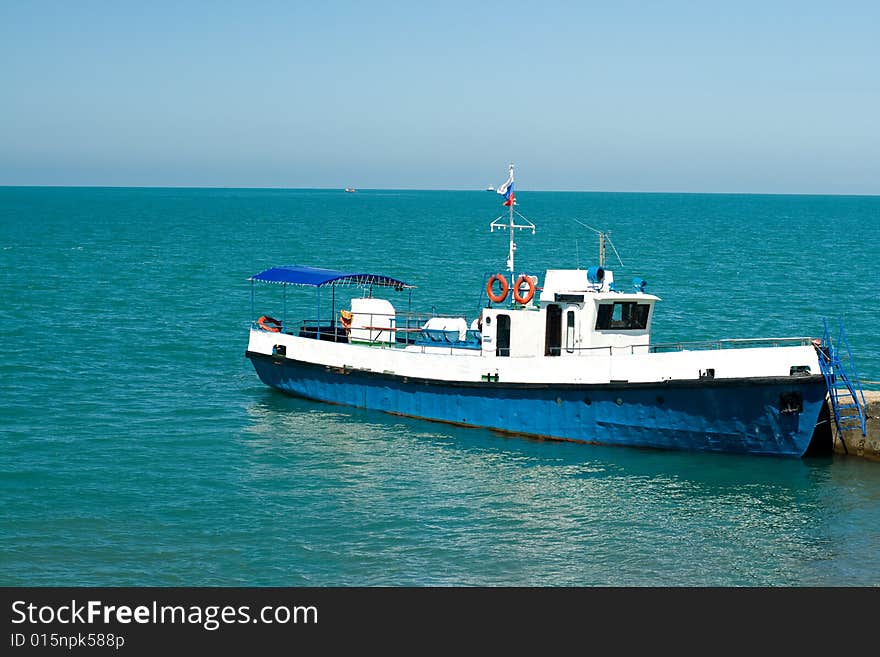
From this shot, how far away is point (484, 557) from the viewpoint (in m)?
21.7

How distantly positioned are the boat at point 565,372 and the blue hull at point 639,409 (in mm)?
32

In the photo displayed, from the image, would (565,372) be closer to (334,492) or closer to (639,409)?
(639,409)

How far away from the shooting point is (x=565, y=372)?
3045cm

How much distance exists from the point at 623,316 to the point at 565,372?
2.80 meters

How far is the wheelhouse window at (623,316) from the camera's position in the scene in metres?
31.6

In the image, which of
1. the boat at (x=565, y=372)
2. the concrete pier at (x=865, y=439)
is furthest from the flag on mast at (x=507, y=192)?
the concrete pier at (x=865, y=439)

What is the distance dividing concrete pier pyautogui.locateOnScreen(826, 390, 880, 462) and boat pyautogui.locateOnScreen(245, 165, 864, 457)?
1.25 metres

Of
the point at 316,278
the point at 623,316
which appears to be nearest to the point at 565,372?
the point at 623,316

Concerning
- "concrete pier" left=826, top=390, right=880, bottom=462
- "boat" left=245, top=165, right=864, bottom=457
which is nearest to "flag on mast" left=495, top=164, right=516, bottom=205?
"boat" left=245, top=165, right=864, bottom=457

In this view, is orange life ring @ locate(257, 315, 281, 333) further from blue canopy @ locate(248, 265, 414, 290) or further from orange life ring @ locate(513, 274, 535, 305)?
orange life ring @ locate(513, 274, 535, 305)

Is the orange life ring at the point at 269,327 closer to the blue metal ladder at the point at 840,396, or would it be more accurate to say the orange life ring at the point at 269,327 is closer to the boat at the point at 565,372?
the boat at the point at 565,372

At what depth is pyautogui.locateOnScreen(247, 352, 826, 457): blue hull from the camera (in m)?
28.0
